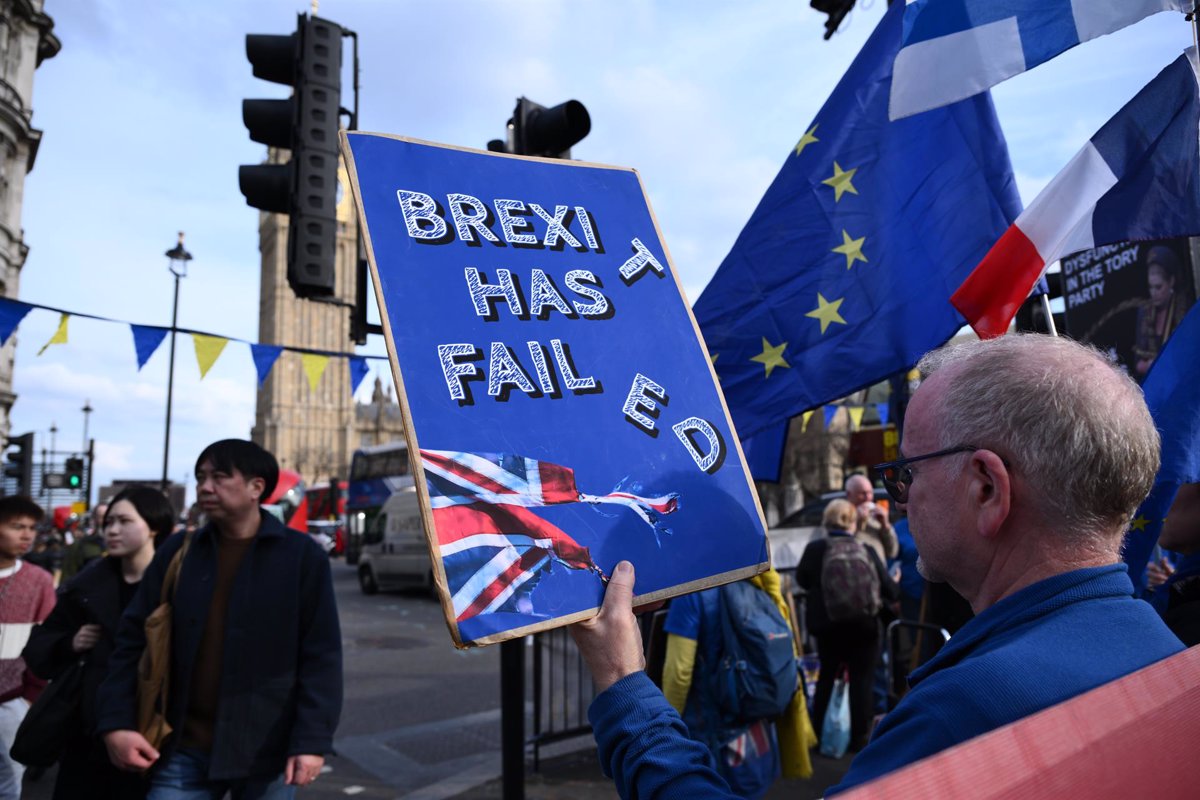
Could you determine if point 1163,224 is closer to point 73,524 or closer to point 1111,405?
point 1111,405

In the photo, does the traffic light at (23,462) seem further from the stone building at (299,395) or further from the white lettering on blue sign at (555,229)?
the stone building at (299,395)

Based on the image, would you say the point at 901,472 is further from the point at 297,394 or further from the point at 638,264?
the point at 297,394

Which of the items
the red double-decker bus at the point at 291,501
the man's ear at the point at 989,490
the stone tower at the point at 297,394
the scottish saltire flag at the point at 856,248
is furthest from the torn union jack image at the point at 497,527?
the stone tower at the point at 297,394

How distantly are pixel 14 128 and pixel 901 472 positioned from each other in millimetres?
39898

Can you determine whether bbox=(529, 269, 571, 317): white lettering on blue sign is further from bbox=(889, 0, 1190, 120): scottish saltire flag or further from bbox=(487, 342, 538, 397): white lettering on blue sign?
bbox=(889, 0, 1190, 120): scottish saltire flag

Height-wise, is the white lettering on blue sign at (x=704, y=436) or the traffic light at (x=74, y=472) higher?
the traffic light at (x=74, y=472)

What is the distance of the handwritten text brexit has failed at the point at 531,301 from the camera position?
1.78 metres

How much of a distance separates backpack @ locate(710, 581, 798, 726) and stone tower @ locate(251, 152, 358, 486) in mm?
93307

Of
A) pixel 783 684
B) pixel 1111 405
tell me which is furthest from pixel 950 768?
pixel 783 684

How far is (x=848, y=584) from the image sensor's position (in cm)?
535

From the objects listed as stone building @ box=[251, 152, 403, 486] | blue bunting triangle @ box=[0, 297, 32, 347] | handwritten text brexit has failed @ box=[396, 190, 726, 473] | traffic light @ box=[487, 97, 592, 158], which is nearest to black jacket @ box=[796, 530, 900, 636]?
traffic light @ box=[487, 97, 592, 158]

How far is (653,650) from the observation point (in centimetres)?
437

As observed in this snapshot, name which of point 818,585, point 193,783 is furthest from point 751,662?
point 193,783

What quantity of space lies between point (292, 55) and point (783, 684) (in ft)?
14.1
